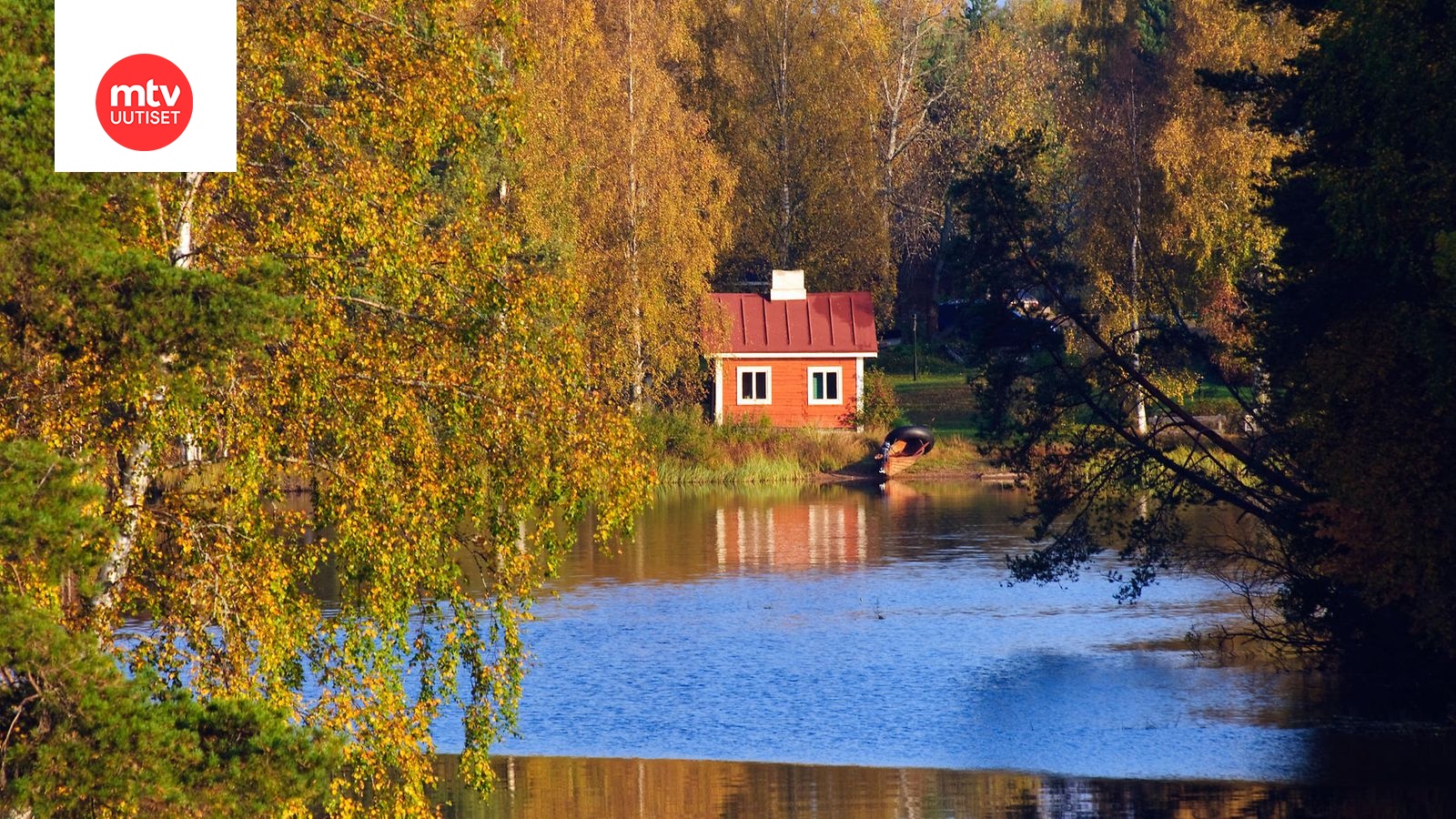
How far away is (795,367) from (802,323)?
Result: 1645mm

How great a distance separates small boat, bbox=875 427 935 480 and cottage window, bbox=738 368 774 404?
19.4 ft

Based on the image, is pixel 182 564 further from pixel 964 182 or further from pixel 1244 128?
pixel 1244 128

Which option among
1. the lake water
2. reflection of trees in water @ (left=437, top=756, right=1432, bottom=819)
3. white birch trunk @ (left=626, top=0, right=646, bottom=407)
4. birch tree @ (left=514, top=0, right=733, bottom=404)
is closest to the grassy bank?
white birch trunk @ (left=626, top=0, right=646, bottom=407)

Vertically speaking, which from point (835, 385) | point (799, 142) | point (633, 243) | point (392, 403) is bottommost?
point (392, 403)

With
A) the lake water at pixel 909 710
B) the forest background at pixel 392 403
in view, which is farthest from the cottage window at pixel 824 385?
the forest background at pixel 392 403

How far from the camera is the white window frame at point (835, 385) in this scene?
53.9 meters

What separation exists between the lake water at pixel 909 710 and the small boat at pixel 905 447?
14462 mm

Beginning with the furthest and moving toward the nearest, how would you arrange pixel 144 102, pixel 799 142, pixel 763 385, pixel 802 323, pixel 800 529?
pixel 799 142
pixel 802 323
pixel 763 385
pixel 800 529
pixel 144 102

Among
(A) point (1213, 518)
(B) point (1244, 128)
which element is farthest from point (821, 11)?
(A) point (1213, 518)

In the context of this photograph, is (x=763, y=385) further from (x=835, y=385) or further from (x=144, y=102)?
(x=144, y=102)

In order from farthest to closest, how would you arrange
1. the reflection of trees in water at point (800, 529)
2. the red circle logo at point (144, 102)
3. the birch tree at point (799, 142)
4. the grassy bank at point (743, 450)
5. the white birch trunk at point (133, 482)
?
the birch tree at point (799, 142) < the grassy bank at point (743, 450) < the reflection of trees in water at point (800, 529) < the white birch trunk at point (133, 482) < the red circle logo at point (144, 102)

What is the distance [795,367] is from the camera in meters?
54.0

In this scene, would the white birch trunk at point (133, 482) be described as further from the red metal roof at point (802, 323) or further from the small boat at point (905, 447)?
the red metal roof at point (802, 323)

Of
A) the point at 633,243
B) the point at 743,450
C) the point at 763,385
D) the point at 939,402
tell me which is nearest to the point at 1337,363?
the point at 743,450
